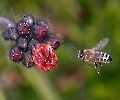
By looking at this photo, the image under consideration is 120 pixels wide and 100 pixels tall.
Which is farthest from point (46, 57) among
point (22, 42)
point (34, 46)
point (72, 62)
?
point (72, 62)

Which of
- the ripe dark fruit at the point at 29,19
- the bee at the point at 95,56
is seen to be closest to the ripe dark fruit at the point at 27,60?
the ripe dark fruit at the point at 29,19

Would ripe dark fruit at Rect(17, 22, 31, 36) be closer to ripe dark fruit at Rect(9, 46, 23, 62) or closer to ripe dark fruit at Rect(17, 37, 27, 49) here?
ripe dark fruit at Rect(17, 37, 27, 49)

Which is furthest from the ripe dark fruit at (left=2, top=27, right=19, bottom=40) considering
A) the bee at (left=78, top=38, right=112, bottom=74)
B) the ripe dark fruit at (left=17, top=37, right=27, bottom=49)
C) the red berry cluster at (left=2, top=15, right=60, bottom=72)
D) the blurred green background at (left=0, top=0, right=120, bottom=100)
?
the blurred green background at (left=0, top=0, right=120, bottom=100)

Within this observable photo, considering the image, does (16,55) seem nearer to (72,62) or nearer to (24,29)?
(24,29)

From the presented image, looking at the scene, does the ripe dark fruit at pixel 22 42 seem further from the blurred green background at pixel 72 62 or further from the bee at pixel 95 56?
the blurred green background at pixel 72 62

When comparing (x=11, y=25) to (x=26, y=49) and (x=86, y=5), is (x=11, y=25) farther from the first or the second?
(x=86, y=5)

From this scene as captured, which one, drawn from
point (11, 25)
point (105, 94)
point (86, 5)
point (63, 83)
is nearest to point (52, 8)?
point (86, 5)
